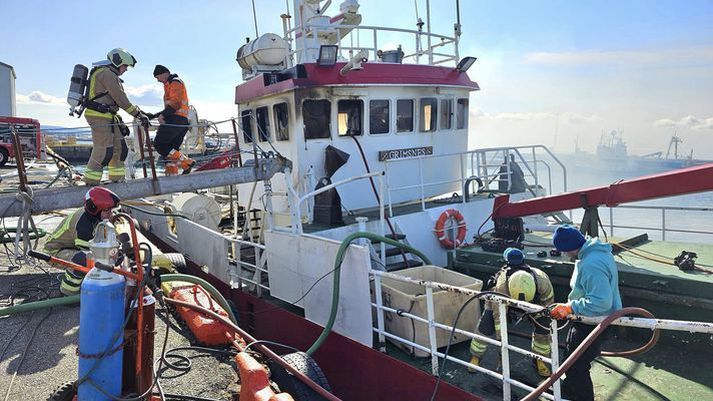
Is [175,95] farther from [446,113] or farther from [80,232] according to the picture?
[446,113]

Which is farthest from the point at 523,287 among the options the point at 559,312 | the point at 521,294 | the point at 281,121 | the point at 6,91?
the point at 6,91

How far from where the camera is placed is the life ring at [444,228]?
7242mm

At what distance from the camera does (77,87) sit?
6.05m

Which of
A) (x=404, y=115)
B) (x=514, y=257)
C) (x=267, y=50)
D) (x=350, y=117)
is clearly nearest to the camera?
(x=514, y=257)

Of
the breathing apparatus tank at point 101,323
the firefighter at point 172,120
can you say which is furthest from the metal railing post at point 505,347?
the firefighter at point 172,120

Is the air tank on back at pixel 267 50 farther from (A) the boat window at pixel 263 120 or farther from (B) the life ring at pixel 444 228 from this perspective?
(B) the life ring at pixel 444 228

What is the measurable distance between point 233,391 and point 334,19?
7.22 m

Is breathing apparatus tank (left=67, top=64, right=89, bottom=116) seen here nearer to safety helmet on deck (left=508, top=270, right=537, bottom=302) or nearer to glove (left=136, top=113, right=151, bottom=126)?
glove (left=136, top=113, right=151, bottom=126)

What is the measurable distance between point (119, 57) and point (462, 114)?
610cm

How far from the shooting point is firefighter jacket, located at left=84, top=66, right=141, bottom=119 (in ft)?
19.7

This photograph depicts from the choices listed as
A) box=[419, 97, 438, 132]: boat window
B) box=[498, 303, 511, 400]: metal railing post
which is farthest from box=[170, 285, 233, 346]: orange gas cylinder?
box=[419, 97, 438, 132]: boat window

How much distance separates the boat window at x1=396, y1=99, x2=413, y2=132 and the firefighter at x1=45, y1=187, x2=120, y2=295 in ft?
16.4

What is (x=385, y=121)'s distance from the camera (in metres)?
8.27

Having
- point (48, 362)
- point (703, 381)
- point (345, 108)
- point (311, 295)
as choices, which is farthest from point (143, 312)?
point (345, 108)
